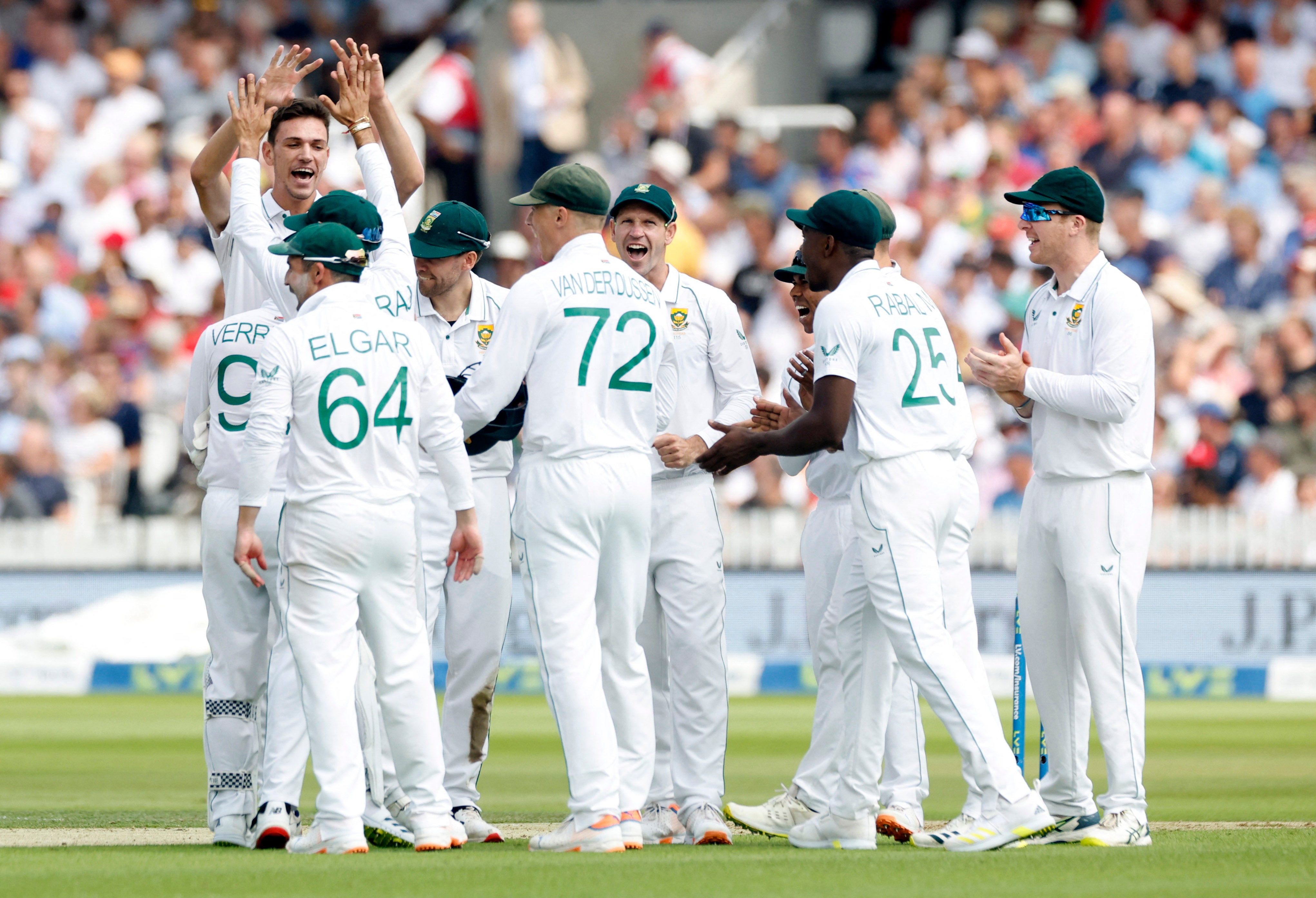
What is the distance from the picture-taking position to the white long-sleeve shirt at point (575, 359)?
6.36 meters

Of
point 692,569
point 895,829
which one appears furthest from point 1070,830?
point 692,569

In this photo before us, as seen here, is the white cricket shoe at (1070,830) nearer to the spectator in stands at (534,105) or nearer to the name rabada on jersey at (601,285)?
the name rabada on jersey at (601,285)

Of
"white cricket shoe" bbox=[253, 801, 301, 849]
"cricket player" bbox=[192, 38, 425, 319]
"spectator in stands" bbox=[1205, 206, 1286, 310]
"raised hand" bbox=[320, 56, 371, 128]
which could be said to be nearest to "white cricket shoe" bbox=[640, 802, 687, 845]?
"white cricket shoe" bbox=[253, 801, 301, 849]

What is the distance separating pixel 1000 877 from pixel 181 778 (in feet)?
17.7

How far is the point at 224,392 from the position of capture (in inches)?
275

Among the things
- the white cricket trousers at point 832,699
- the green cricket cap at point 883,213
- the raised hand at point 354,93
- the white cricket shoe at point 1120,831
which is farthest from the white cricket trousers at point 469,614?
the white cricket shoe at point 1120,831

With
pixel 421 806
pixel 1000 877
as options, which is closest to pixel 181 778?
pixel 421 806

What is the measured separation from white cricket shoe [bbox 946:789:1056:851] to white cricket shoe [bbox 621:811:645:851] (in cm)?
113

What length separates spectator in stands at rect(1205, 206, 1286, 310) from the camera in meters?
16.7

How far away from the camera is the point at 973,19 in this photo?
66.9 feet

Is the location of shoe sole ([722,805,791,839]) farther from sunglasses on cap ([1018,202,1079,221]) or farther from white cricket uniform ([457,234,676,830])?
sunglasses on cap ([1018,202,1079,221])

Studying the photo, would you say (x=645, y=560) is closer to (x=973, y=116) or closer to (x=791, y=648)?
(x=791, y=648)

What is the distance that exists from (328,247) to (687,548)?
1852 mm

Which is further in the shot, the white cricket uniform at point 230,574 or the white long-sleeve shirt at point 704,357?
the white long-sleeve shirt at point 704,357
